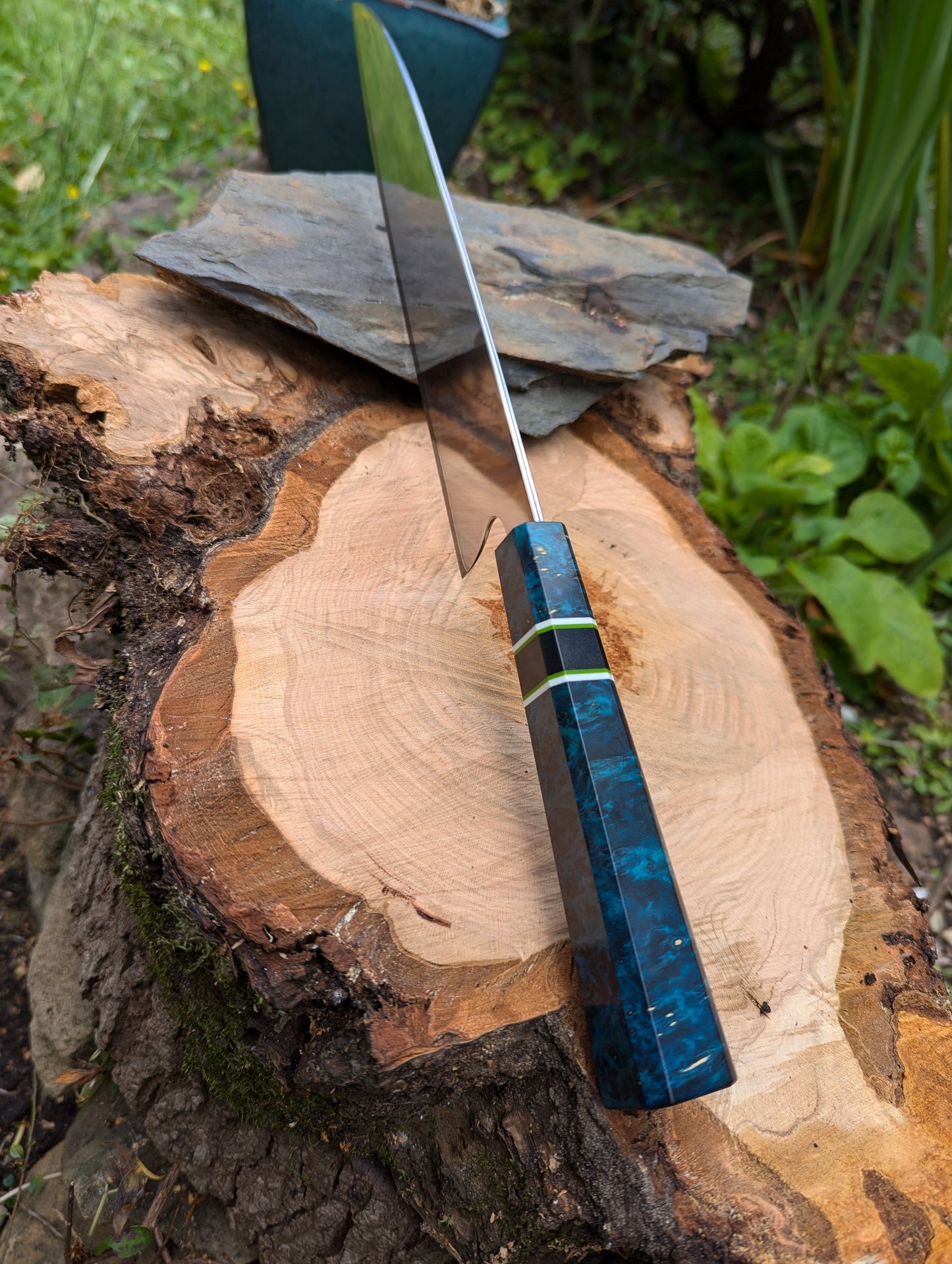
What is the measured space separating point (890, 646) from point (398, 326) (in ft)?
4.43

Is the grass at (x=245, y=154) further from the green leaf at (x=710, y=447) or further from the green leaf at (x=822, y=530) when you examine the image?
the green leaf at (x=822, y=530)

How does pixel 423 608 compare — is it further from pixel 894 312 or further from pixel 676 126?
pixel 676 126

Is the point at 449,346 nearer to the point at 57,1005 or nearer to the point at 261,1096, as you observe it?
the point at 261,1096

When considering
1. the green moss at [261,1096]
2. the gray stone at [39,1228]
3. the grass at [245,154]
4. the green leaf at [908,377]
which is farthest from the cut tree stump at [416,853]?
the grass at [245,154]

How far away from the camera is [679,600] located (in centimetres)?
133

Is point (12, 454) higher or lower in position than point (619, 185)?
lower

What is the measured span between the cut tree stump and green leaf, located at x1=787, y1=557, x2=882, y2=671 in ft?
2.25

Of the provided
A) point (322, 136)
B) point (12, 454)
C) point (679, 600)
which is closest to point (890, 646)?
point (679, 600)

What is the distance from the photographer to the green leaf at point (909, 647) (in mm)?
1966

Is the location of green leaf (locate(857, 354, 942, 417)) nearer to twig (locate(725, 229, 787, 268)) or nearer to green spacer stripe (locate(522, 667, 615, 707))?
twig (locate(725, 229, 787, 268))

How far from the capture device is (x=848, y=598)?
200 centimetres

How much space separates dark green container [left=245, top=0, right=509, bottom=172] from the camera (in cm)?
245

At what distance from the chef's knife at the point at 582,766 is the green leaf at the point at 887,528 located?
124 centimetres

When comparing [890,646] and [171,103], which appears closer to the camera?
[890,646]
